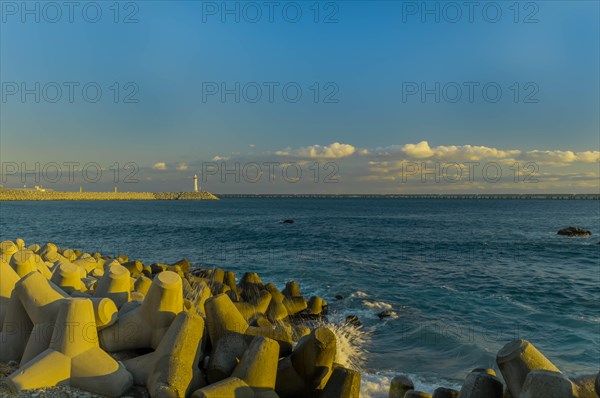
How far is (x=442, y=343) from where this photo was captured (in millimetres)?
11062

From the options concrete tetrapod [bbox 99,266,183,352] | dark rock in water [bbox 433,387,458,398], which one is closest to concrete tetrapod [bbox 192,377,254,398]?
Answer: concrete tetrapod [bbox 99,266,183,352]

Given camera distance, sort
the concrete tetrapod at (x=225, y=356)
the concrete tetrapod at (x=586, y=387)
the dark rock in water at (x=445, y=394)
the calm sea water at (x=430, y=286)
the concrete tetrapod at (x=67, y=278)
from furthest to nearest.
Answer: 1. the calm sea water at (x=430, y=286)
2. the concrete tetrapod at (x=67, y=278)
3. the concrete tetrapod at (x=225, y=356)
4. the dark rock in water at (x=445, y=394)
5. the concrete tetrapod at (x=586, y=387)

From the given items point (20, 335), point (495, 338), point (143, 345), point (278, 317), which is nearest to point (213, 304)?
point (143, 345)

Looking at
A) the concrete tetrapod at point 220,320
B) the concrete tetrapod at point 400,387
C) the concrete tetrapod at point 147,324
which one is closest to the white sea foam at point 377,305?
the concrete tetrapod at point 400,387

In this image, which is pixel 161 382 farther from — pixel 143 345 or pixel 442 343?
pixel 442 343

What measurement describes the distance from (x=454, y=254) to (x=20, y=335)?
90.3ft

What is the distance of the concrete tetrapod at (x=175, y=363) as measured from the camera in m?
5.00

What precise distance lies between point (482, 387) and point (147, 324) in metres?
4.22

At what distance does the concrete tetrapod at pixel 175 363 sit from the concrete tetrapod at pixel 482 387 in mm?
3043

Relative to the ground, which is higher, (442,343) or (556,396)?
(556,396)

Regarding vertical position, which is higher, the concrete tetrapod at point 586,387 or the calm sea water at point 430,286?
the concrete tetrapod at point 586,387

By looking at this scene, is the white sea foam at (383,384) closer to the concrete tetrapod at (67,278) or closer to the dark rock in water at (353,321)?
the dark rock in water at (353,321)

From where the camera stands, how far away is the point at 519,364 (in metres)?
4.83

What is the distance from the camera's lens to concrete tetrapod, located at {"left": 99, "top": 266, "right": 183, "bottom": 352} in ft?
19.8
